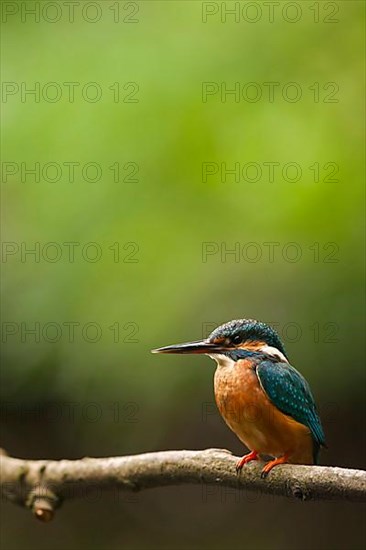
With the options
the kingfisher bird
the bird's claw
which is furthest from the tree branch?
the kingfisher bird

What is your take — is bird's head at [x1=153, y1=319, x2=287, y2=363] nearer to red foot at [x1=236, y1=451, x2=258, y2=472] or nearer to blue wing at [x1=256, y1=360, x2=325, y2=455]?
blue wing at [x1=256, y1=360, x2=325, y2=455]

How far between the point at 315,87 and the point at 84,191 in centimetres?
109

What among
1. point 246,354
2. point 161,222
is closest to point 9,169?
point 161,222

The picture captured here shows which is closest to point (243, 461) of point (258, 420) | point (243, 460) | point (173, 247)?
point (243, 460)

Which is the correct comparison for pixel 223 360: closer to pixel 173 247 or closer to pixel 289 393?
pixel 289 393

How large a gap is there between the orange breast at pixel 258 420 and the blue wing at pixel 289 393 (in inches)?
0.7

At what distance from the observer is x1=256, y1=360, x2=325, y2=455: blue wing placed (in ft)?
6.68

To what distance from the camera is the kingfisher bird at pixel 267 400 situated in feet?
6.56

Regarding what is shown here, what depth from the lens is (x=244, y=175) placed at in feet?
12.0

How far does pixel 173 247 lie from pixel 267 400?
1689mm

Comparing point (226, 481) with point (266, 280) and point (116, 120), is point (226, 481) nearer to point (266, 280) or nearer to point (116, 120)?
point (266, 280)

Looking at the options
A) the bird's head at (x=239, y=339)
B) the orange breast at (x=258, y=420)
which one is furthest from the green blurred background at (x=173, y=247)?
the bird's head at (x=239, y=339)

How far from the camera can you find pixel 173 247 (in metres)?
3.71

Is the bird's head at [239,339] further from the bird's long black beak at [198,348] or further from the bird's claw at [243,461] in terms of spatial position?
the bird's claw at [243,461]
